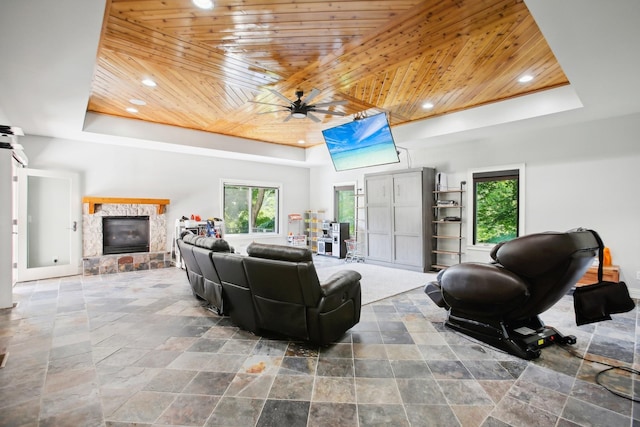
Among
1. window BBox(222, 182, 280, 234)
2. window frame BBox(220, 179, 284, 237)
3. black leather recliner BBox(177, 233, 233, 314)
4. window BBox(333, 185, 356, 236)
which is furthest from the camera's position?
window BBox(333, 185, 356, 236)

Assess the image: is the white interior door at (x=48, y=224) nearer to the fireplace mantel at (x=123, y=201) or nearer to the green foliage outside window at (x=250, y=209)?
the fireplace mantel at (x=123, y=201)

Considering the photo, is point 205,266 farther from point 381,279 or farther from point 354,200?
point 354,200

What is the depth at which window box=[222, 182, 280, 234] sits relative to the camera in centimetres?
805

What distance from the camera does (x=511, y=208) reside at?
18.2ft

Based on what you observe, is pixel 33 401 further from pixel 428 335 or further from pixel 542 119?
pixel 542 119

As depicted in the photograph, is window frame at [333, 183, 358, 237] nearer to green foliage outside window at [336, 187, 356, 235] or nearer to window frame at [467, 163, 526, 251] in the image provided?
green foliage outside window at [336, 187, 356, 235]

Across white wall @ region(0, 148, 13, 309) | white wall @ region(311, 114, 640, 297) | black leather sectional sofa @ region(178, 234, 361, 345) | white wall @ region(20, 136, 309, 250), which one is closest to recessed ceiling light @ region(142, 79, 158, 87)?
white wall @ region(0, 148, 13, 309)

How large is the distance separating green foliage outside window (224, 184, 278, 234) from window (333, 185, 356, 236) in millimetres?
1829

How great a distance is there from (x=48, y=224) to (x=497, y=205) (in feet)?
28.0

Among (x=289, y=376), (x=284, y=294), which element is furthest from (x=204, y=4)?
(x=289, y=376)

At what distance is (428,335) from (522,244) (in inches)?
50.3

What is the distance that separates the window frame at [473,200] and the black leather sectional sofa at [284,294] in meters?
3.89

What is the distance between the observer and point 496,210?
5.73 metres

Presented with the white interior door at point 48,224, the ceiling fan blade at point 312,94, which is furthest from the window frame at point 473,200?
the white interior door at point 48,224
